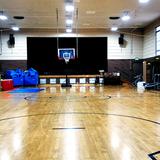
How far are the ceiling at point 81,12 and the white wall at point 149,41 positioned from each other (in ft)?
1.31

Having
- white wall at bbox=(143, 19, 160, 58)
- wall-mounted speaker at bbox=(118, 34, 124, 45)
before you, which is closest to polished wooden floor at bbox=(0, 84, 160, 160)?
white wall at bbox=(143, 19, 160, 58)

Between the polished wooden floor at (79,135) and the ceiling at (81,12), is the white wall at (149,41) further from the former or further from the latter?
the polished wooden floor at (79,135)

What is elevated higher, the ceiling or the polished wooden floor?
the ceiling

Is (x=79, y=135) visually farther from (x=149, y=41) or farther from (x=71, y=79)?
(x=71, y=79)

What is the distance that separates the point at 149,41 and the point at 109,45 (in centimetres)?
295

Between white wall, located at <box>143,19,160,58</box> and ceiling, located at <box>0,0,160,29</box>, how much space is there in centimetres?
40

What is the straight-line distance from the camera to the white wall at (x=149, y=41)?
17.3m

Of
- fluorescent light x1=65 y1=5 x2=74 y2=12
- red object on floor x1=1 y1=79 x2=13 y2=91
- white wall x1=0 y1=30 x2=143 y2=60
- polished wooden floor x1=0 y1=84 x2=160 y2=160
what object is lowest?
polished wooden floor x1=0 y1=84 x2=160 y2=160

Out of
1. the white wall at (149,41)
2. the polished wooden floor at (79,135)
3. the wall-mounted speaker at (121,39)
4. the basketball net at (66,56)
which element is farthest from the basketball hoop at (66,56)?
the polished wooden floor at (79,135)

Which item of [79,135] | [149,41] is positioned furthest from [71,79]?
[79,135]

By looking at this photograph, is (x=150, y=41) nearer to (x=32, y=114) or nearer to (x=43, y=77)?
(x=43, y=77)

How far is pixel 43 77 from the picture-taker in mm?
19562

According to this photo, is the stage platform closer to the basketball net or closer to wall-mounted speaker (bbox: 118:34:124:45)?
the basketball net

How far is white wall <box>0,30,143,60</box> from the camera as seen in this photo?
64.2 ft
